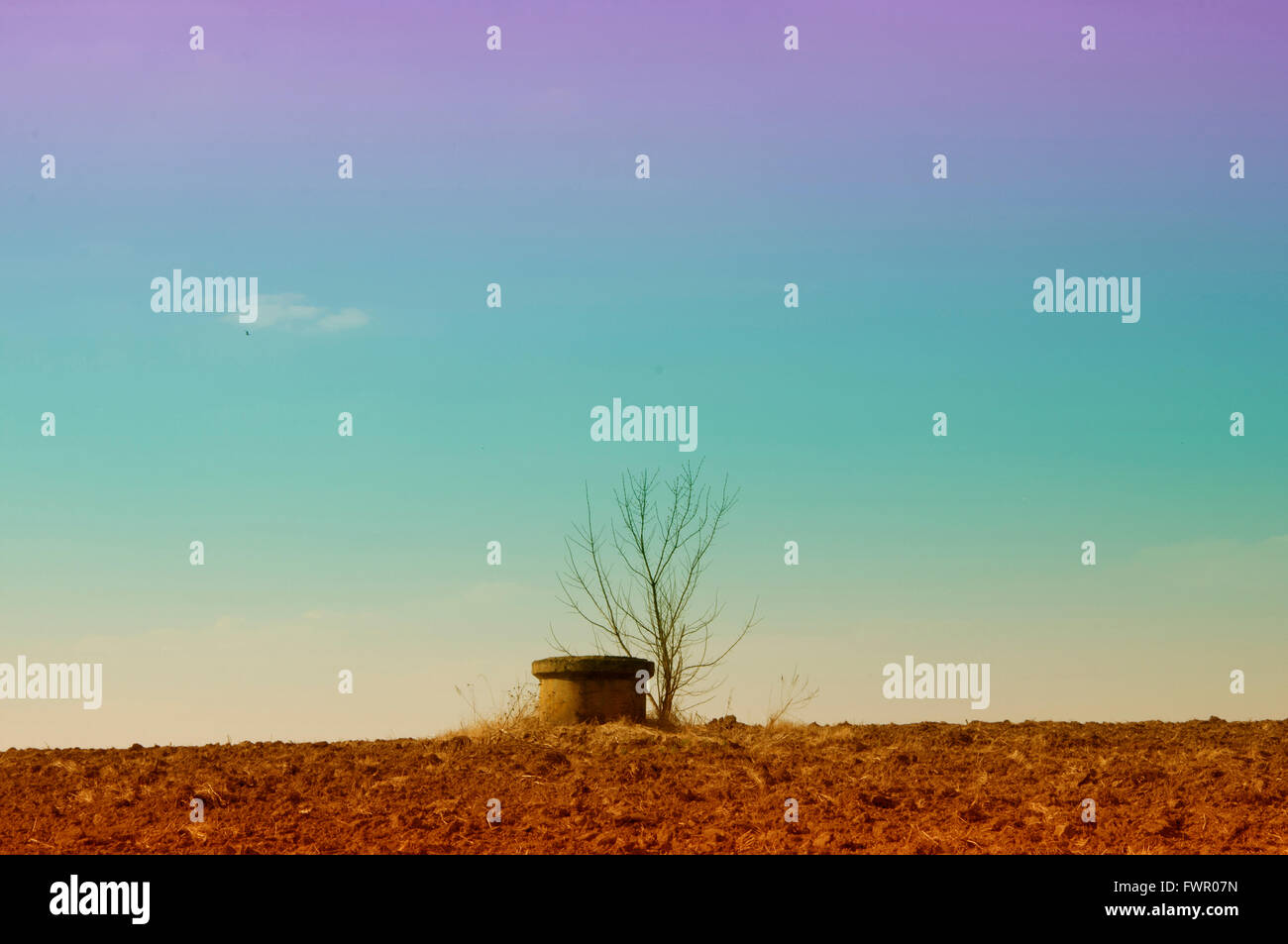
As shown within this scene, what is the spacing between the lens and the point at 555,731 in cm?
1530

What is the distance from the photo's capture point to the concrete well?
16172 millimetres

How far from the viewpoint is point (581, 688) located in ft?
53.2

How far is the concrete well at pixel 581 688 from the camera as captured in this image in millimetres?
16172

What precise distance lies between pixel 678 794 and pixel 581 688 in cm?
474

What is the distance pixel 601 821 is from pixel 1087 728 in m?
7.55

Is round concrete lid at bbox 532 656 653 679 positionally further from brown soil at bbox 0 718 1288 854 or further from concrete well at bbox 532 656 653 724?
brown soil at bbox 0 718 1288 854

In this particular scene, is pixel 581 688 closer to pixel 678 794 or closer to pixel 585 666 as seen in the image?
pixel 585 666

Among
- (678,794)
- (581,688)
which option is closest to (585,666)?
(581,688)

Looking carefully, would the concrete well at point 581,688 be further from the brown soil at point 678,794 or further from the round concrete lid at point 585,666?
the brown soil at point 678,794

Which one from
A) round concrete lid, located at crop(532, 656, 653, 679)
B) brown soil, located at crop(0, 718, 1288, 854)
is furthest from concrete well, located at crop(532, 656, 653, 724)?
brown soil, located at crop(0, 718, 1288, 854)

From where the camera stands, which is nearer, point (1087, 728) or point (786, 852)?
point (786, 852)
